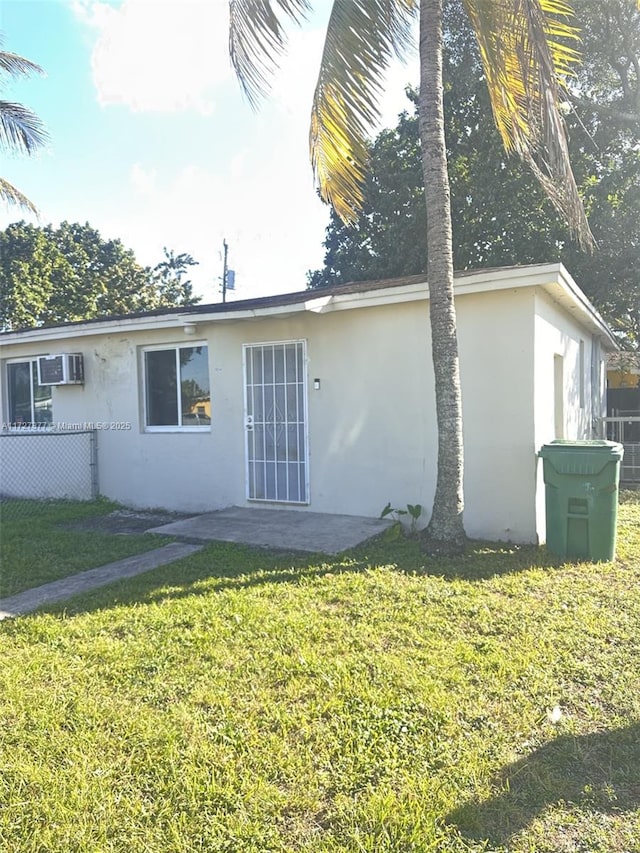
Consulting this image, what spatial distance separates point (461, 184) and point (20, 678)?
16872 mm

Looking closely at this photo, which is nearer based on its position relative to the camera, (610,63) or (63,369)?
(63,369)

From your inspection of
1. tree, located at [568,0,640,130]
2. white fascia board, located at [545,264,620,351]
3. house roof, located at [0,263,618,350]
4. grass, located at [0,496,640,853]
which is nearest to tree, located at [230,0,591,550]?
white fascia board, located at [545,264,620,351]

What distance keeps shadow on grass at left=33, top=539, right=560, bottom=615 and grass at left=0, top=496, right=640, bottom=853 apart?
3.6 inches

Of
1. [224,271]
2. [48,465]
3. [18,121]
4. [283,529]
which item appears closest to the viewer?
[283,529]

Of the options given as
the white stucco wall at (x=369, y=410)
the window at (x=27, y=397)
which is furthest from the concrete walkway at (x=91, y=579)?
the window at (x=27, y=397)

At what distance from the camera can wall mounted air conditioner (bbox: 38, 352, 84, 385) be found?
965 cm

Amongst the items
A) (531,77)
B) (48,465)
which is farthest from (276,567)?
(48,465)

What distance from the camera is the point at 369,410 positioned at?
731cm

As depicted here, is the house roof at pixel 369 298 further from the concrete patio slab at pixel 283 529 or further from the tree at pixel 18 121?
the tree at pixel 18 121

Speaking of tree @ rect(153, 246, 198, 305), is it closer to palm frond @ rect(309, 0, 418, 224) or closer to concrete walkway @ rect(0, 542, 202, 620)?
palm frond @ rect(309, 0, 418, 224)

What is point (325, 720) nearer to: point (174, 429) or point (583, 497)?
point (583, 497)

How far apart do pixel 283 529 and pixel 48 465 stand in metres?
5.66

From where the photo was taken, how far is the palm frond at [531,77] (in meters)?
4.94

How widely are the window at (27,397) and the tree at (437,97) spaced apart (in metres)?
6.93
